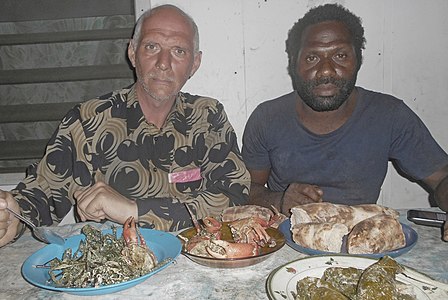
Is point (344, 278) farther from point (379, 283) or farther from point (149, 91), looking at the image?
point (149, 91)

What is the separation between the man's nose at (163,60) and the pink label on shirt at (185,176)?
1.68ft

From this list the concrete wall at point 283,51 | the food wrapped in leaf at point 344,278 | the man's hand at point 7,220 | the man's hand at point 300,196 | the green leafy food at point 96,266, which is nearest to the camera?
the food wrapped in leaf at point 344,278

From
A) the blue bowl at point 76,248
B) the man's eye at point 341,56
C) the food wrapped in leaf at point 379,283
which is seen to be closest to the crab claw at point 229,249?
the blue bowl at point 76,248

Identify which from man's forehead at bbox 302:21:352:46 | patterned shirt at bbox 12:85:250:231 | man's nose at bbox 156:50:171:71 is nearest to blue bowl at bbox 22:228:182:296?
patterned shirt at bbox 12:85:250:231

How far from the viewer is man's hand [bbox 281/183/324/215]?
2146mm

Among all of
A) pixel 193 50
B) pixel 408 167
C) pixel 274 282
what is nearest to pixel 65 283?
pixel 274 282

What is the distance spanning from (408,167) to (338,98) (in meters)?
0.54

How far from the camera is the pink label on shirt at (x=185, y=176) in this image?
228cm

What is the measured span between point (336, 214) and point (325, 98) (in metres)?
0.89

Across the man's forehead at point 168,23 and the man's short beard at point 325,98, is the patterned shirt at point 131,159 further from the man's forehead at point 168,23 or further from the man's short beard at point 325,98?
the man's short beard at point 325,98

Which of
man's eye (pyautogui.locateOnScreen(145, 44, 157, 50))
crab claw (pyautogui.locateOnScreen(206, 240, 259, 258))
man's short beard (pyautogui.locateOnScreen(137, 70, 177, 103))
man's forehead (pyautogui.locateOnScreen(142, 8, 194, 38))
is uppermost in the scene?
man's forehead (pyautogui.locateOnScreen(142, 8, 194, 38))

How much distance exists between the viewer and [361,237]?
4.98 ft

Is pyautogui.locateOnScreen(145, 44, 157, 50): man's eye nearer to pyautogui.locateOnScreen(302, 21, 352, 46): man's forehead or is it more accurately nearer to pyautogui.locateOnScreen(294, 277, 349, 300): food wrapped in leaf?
pyautogui.locateOnScreen(302, 21, 352, 46): man's forehead

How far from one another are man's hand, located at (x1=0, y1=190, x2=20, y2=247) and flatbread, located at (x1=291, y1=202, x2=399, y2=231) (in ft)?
3.51
